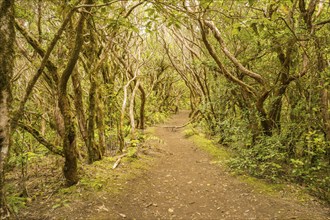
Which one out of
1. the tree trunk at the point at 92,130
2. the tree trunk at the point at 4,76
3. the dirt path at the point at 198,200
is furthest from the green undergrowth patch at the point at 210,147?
the tree trunk at the point at 4,76

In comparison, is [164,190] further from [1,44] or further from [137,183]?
[1,44]

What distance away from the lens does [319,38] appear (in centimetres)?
512

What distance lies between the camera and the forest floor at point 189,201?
4574 mm

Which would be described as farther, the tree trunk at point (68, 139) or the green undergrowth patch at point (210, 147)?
the green undergrowth patch at point (210, 147)

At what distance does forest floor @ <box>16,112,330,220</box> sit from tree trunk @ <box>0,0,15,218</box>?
2.00 meters

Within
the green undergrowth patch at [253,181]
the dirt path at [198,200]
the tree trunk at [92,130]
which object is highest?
the tree trunk at [92,130]

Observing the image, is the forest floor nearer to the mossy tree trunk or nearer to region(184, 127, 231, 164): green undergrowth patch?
the mossy tree trunk

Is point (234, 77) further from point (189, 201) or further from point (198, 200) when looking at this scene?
point (189, 201)

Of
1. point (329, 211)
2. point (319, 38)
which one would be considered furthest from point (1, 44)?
point (329, 211)

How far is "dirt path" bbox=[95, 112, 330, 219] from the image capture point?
15.8 feet

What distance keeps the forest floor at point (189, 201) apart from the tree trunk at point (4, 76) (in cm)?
200

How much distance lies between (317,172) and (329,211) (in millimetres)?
1089

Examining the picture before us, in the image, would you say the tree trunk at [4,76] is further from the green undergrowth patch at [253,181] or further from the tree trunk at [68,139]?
the green undergrowth patch at [253,181]

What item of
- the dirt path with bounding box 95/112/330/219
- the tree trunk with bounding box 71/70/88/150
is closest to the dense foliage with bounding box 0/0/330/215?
the tree trunk with bounding box 71/70/88/150
